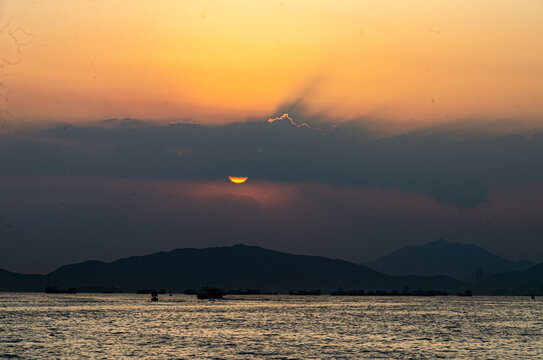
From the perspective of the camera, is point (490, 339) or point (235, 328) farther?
point (235, 328)

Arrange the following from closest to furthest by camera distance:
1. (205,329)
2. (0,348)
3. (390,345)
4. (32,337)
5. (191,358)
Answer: (191,358), (0,348), (390,345), (32,337), (205,329)

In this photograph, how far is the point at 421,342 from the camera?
10950 centimetres

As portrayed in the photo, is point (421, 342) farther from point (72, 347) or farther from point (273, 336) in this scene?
point (72, 347)

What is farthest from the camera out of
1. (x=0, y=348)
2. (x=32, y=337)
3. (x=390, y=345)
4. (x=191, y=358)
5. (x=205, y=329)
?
(x=205, y=329)

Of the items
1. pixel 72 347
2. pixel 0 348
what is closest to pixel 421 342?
pixel 72 347

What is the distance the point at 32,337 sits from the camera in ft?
369

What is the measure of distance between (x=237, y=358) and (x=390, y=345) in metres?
29.5

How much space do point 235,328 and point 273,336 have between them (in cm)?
2121

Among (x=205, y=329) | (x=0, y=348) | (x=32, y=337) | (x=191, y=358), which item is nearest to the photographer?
(x=191, y=358)

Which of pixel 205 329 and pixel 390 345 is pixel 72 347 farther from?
pixel 390 345

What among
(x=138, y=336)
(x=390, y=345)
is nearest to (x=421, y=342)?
(x=390, y=345)

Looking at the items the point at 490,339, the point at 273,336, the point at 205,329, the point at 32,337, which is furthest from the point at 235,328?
the point at 490,339

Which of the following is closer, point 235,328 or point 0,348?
point 0,348

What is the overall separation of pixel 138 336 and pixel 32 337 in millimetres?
17629
